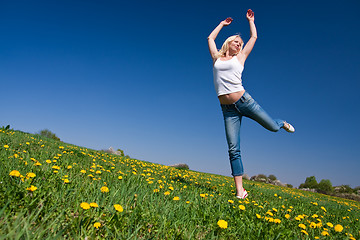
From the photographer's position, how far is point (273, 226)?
2887 millimetres

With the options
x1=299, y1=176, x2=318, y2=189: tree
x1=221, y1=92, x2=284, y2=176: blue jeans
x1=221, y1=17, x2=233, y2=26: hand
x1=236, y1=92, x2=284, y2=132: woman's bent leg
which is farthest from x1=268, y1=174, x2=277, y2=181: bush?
x1=221, y1=17, x2=233, y2=26: hand

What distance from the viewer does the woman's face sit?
5.16m

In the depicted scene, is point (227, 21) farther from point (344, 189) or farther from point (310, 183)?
point (310, 183)

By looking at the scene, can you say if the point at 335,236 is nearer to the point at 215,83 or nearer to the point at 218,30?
the point at 215,83

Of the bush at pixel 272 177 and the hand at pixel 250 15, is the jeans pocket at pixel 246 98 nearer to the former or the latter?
the hand at pixel 250 15

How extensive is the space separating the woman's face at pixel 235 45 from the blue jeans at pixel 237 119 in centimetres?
107

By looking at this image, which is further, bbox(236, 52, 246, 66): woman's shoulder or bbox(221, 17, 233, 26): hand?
bbox(221, 17, 233, 26): hand

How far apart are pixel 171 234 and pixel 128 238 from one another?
439 millimetres

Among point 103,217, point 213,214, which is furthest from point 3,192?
point 213,214

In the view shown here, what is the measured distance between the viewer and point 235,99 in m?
4.86

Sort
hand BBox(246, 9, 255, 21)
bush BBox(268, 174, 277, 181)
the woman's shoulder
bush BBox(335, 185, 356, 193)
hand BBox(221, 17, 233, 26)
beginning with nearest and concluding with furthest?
the woman's shoulder → hand BBox(246, 9, 255, 21) → hand BBox(221, 17, 233, 26) → bush BBox(335, 185, 356, 193) → bush BBox(268, 174, 277, 181)

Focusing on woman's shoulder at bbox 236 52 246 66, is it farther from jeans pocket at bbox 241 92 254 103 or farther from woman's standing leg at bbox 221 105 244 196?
woman's standing leg at bbox 221 105 244 196

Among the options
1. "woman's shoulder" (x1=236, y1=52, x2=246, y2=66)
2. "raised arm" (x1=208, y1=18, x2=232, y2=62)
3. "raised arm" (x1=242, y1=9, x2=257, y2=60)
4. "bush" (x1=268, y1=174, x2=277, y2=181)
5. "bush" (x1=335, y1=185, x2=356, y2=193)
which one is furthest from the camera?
"bush" (x1=268, y1=174, x2=277, y2=181)

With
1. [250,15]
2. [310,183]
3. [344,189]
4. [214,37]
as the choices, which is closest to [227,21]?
[250,15]
